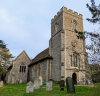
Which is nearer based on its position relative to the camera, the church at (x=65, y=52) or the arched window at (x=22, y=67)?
the church at (x=65, y=52)

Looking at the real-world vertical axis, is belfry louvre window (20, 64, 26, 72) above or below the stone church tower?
below

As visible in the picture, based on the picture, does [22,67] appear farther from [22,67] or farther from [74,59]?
[74,59]

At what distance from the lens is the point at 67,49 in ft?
56.6

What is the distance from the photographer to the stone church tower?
1662cm

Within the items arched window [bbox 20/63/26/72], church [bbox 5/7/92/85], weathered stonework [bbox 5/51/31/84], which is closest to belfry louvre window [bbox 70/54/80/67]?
church [bbox 5/7/92/85]

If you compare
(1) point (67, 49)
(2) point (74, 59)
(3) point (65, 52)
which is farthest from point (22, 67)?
(2) point (74, 59)

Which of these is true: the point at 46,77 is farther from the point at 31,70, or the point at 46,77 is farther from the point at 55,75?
the point at 31,70

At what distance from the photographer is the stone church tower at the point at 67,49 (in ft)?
54.5

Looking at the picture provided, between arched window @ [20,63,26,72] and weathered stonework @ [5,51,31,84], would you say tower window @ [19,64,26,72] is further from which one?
weathered stonework @ [5,51,31,84]

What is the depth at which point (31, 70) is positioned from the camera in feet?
82.5

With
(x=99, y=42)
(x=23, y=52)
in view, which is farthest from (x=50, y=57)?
(x=99, y=42)

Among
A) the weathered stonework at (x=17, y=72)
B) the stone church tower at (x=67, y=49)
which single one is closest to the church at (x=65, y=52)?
the stone church tower at (x=67, y=49)

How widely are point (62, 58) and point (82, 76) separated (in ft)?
15.2

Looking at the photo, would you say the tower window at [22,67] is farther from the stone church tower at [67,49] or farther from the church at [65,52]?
the stone church tower at [67,49]
